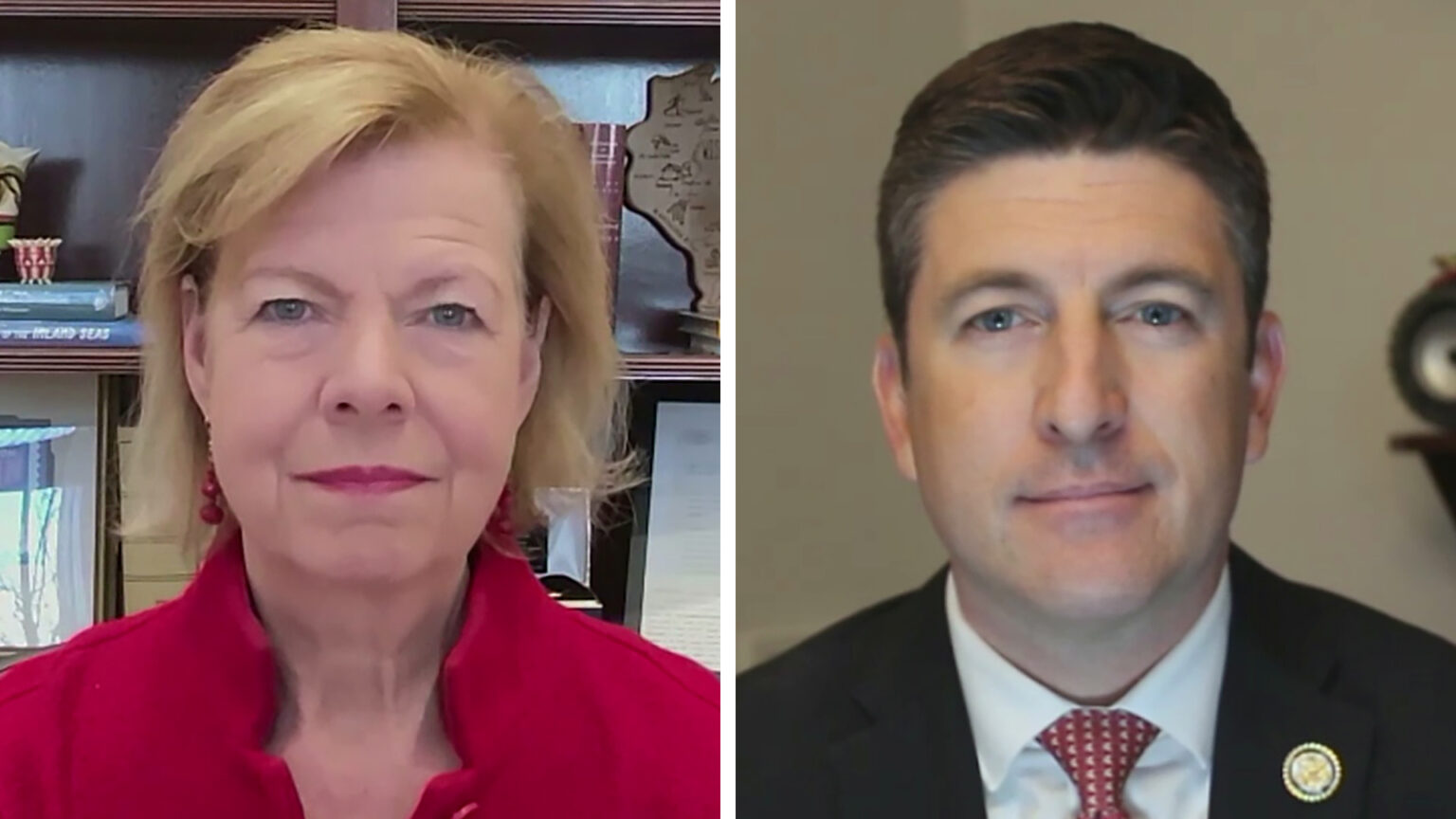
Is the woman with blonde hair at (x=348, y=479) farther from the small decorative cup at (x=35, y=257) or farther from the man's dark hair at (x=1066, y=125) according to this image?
the man's dark hair at (x=1066, y=125)

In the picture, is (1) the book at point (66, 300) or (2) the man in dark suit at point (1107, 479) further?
(1) the book at point (66, 300)

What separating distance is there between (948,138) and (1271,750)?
0.52 metres

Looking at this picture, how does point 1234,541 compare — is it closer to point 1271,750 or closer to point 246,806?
point 1271,750

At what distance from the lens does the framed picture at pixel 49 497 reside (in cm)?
117

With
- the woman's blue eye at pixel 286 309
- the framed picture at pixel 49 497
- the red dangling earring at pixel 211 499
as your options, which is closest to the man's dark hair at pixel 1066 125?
the woman's blue eye at pixel 286 309

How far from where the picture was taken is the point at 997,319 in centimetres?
105

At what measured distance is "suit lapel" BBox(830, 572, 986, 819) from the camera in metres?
1.08

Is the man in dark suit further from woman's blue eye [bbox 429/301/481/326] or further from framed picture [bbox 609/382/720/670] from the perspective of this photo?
woman's blue eye [bbox 429/301/481/326]

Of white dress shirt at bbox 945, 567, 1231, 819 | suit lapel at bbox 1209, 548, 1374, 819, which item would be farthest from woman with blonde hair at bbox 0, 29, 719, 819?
suit lapel at bbox 1209, 548, 1374, 819

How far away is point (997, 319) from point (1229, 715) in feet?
1.13

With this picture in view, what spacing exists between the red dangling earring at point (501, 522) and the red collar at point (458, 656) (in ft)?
0.04

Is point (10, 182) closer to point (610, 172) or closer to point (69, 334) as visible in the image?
point (69, 334)

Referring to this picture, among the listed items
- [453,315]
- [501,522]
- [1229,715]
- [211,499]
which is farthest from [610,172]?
[1229,715]

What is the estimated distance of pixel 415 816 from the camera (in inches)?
42.4
